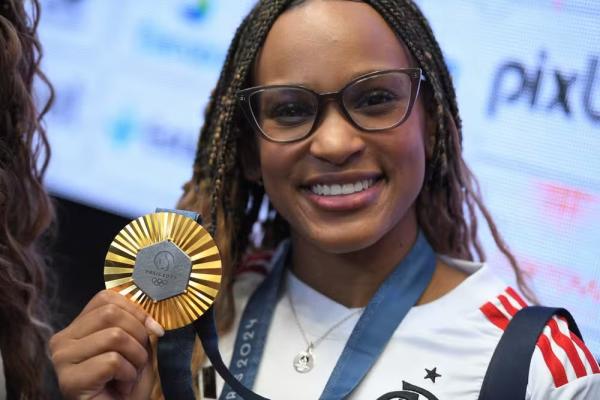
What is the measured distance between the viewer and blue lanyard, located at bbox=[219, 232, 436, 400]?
1605 millimetres

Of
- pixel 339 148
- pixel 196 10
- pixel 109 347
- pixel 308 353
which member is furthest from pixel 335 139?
pixel 196 10

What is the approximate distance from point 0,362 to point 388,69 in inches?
36.4

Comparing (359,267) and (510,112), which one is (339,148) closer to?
(359,267)

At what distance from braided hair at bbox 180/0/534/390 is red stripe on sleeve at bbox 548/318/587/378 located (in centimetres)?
29

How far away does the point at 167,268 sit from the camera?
1435 millimetres

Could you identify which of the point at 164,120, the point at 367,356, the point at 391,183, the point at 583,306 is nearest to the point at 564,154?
the point at 583,306

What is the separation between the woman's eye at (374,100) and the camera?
1602 millimetres

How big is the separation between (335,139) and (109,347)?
522 millimetres

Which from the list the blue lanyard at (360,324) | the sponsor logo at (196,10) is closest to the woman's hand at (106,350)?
the blue lanyard at (360,324)

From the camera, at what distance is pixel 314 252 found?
180 cm

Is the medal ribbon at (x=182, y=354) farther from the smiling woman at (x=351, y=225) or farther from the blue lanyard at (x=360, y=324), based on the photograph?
the blue lanyard at (x=360, y=324)

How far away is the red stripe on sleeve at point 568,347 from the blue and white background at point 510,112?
1.24ft

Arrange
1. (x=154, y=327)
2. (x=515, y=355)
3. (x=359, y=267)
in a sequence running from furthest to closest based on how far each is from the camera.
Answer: (x=359, y=267)
(x=515, y=355)
(x=154, y=327)

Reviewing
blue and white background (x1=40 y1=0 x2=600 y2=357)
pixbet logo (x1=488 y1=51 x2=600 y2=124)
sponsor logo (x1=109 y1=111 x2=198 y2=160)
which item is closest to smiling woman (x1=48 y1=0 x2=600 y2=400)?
blue and white background (x1=40 y1=0 x2=600 y2=357)
